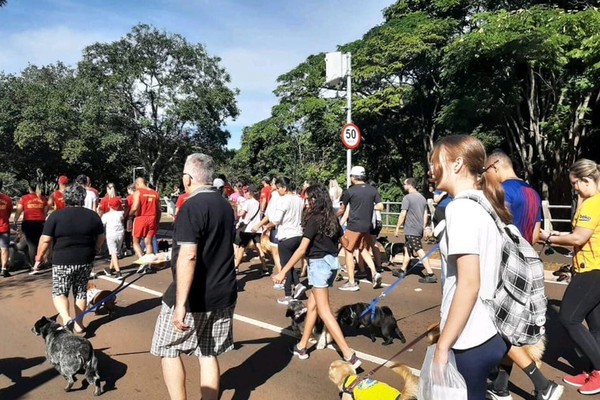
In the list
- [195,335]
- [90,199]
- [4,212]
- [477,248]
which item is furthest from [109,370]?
[90,199]

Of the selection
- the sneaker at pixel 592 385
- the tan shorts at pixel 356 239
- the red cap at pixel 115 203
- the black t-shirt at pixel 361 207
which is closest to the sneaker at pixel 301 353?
the sneaker at pixel 592 385

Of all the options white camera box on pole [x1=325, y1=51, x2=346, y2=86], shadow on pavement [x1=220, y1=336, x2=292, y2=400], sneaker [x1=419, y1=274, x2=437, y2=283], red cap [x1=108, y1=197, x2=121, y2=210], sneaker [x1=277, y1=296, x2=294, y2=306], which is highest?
white camera box on pole [x1=325, y1=51, x2=346, y2=86]

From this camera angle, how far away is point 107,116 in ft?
107

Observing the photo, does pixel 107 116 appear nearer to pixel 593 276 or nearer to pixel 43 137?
pixel 43 137

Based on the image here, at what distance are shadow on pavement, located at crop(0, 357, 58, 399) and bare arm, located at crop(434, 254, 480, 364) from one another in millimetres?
3830

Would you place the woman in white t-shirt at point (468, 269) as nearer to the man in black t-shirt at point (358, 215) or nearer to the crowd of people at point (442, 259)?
the crowd of people at point (442, 259)

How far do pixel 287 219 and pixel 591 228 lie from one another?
4154mm

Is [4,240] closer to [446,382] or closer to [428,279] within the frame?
[428,279]

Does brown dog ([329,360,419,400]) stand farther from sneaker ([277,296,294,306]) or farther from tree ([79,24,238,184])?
tree ([79,24,238,184])

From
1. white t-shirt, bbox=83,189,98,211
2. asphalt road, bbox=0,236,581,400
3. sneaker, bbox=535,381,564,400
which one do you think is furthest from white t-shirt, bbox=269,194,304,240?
white t-shirt, bbox=83,189,98,211

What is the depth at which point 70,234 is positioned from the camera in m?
5.06

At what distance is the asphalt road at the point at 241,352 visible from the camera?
4.07 metres

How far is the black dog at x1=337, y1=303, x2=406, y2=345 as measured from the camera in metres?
5.17

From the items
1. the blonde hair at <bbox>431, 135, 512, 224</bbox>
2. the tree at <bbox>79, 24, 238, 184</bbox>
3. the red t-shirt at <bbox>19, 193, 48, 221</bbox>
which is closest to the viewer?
the blonde hair at <bbox>431, 135, 512, 224</bbox>
